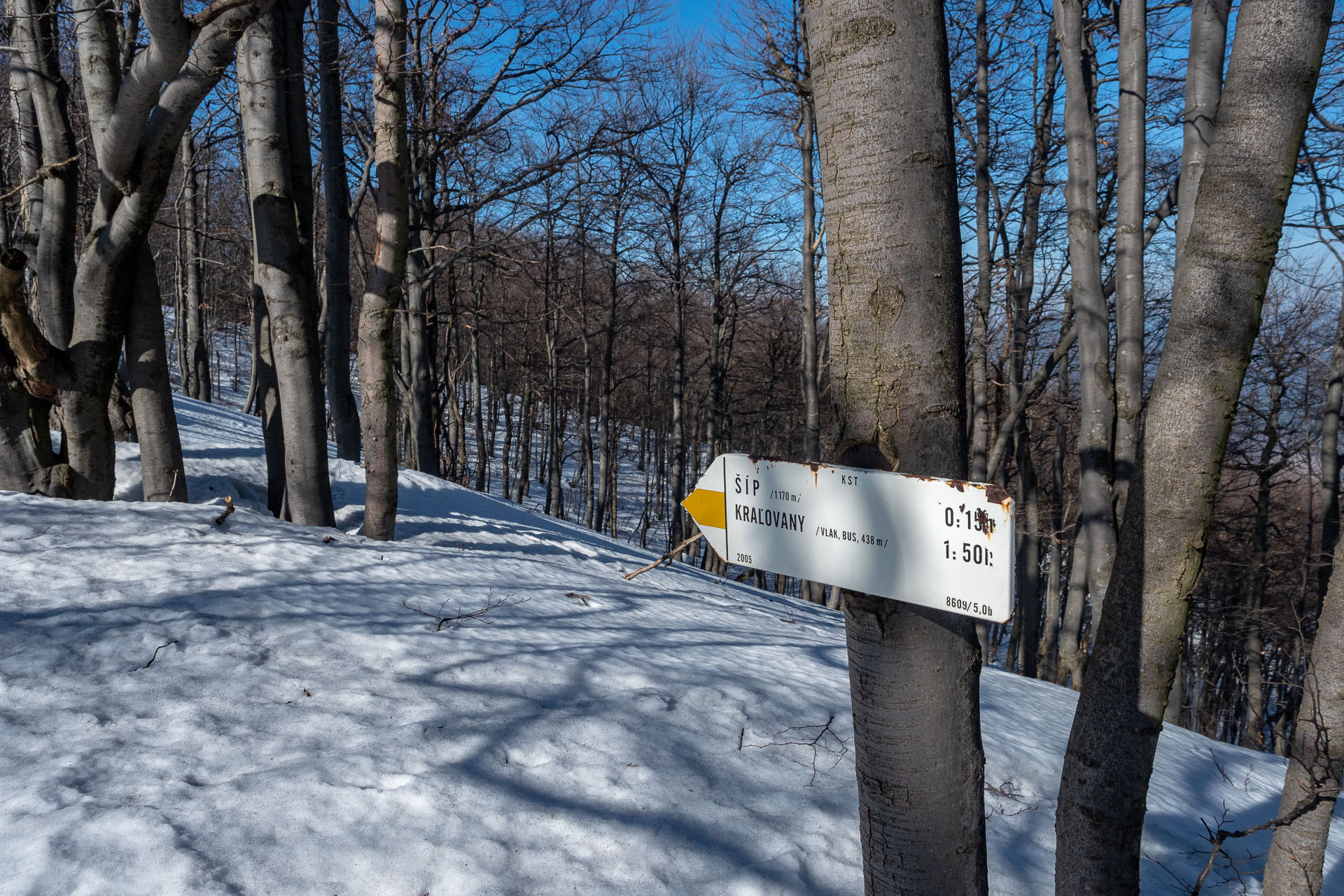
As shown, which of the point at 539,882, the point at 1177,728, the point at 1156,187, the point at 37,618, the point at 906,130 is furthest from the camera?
the point at 1156,187

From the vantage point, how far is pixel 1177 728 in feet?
17.5

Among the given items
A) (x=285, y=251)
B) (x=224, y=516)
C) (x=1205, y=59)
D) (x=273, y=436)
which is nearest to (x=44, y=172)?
(x=285, y=251)

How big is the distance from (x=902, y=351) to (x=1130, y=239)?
6022mm

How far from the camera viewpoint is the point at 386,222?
520cm

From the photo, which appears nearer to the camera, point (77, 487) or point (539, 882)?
point (539, 882)

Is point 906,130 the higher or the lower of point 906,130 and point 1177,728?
the higher

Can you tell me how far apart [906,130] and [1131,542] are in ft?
3.91

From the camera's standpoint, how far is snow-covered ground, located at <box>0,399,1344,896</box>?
1990 mm

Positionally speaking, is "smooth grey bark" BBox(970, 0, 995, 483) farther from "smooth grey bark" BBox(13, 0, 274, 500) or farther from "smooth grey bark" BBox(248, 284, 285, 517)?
"smooth grey bark" BBox(13, 0, 274, 500)

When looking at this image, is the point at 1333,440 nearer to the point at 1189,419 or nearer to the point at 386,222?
the point at 1189,419

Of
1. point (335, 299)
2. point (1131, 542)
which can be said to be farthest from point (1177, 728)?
point (335, 299)

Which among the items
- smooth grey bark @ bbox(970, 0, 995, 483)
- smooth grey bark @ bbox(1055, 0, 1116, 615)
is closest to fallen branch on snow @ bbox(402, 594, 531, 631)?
smooth grey bark @ bbox(1055, 0, 1116, 615)

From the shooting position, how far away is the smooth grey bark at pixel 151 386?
5188 mm

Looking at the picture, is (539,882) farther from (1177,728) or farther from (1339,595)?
(1177,728)
